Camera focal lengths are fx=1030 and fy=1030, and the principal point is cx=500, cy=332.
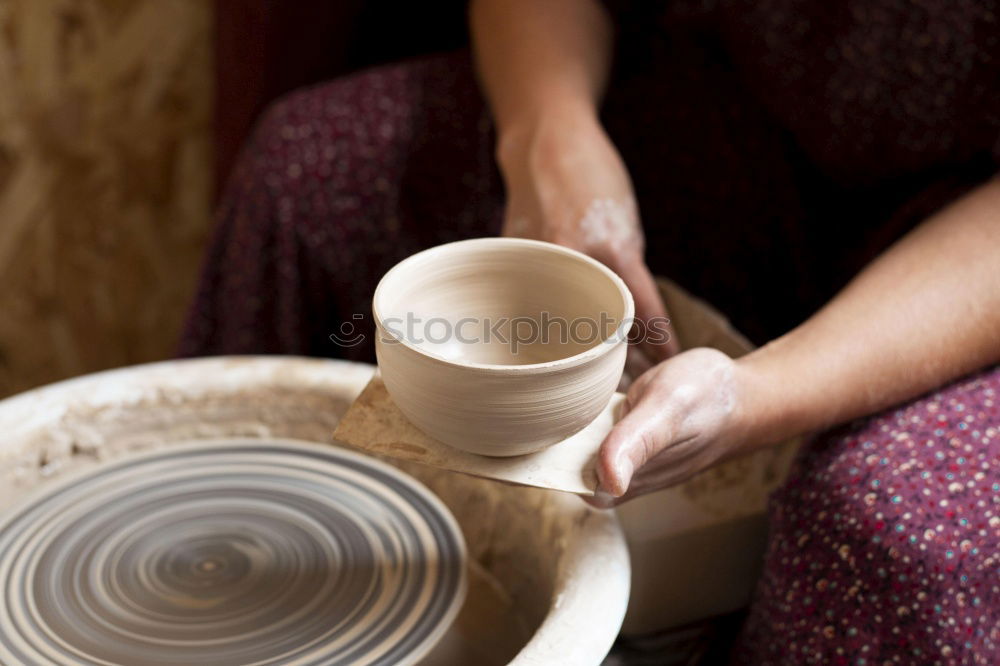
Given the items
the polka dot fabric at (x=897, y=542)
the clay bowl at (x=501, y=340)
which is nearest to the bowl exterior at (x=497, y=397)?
the clay bowl at (x=501, y=340)

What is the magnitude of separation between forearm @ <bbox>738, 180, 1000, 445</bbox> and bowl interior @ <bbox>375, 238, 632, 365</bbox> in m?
0.15

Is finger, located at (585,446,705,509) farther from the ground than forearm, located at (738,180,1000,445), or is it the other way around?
forearm, located at (738,180,1000,445)

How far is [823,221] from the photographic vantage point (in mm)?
→ 1365

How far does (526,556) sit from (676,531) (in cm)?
19

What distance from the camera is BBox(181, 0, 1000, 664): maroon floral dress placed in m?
1.15

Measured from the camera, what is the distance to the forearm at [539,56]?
122 cm

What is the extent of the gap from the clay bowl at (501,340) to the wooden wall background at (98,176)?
3.53 ft

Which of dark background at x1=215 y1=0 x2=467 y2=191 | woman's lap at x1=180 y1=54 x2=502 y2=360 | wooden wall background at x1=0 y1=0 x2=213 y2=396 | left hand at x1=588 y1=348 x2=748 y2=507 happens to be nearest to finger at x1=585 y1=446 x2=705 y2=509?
left hand at x1=588 y1=348 x2=748 y2=507

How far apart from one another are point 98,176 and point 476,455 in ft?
4.08

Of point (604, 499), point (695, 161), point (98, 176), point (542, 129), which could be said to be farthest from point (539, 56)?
point (98, 176)

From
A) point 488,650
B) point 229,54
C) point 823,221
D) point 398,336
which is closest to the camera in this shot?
point 398,336

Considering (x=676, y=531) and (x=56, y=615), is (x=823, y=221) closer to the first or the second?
(x=676, y=531)

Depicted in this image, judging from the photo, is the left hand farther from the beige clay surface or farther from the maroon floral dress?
the maroon floral dress

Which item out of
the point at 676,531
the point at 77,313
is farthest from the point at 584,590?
the point at 77,313
